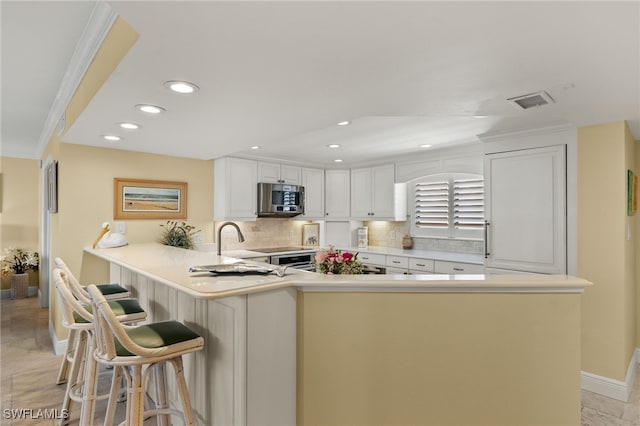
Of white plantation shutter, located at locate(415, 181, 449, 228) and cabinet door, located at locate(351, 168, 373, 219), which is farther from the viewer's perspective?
cabinet door, located at locate(351, 168, 373, 219)

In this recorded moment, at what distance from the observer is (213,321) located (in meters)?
1.86

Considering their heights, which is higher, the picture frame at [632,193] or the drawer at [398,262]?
the picture frame at [632,193]

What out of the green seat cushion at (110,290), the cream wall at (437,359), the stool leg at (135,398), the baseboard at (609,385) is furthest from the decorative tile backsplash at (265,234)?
the baseboard at (609,385)

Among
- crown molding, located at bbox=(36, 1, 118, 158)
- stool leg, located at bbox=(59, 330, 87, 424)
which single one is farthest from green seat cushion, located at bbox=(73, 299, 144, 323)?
crown molding, located at bbox=(36, 1, 118, 158)

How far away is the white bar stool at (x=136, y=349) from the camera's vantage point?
5.08 ft

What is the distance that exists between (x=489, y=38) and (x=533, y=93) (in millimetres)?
875

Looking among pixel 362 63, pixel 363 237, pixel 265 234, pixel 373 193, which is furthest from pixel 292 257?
pixel 362 63

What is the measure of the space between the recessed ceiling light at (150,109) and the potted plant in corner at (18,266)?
503cm

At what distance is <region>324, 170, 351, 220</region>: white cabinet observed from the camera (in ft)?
18.8

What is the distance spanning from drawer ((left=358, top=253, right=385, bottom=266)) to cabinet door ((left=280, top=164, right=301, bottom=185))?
1.53m

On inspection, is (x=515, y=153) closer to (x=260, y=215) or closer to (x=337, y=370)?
(x=337, y=370)

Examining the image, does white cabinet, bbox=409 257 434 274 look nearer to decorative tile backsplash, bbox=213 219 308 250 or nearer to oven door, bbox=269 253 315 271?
oven door, bbox=269 253 315 271

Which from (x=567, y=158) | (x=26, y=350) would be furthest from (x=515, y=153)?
(x=26, y=350)

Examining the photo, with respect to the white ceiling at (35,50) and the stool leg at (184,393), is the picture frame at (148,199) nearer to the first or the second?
the white ceiling at (35,50)
